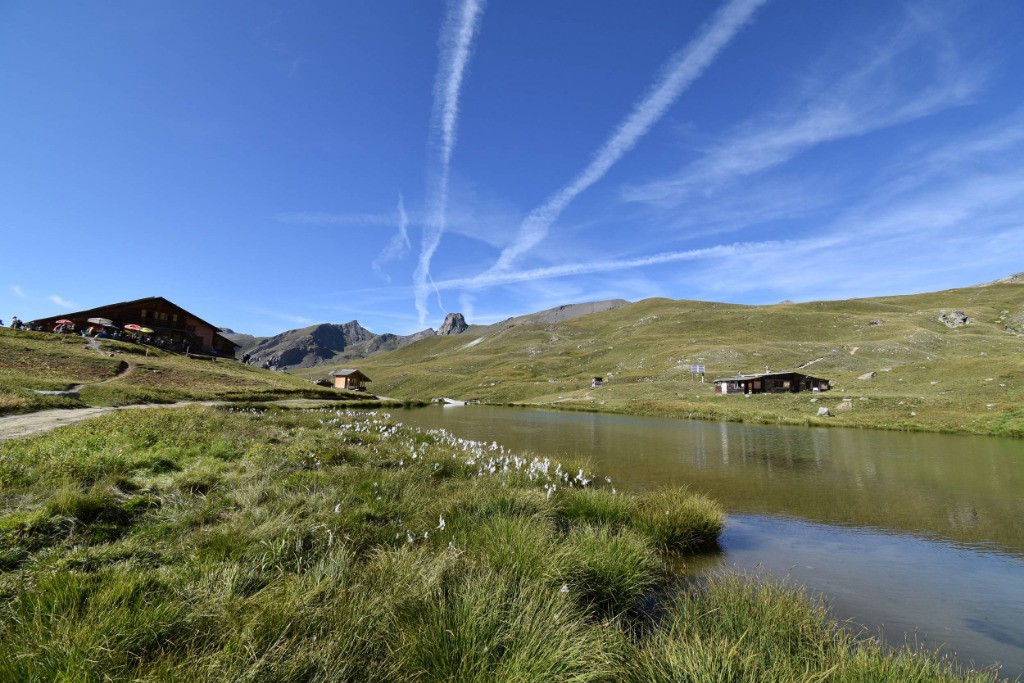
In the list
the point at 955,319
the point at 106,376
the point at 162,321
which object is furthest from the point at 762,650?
the point at 955,319

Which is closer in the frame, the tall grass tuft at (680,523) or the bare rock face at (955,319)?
the tall grass tuft at (680,523)

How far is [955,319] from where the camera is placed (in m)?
122

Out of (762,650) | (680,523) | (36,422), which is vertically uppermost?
(36,422)

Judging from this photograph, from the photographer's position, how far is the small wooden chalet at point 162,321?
66.3 meters

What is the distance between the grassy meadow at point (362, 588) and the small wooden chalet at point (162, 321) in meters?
74.8

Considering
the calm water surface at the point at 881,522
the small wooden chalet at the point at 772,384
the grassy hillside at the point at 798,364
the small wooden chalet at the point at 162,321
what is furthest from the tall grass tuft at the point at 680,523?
the small wooden chalet at the point at 162,321

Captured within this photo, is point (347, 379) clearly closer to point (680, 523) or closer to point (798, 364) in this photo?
point (680, 523)

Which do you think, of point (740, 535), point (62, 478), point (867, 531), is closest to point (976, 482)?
point (867, 531)

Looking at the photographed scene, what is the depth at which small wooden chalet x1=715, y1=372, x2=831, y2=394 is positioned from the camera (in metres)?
73.9

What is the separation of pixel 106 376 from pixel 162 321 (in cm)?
4126

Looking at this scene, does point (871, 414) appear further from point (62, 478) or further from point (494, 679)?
point (62, 478)

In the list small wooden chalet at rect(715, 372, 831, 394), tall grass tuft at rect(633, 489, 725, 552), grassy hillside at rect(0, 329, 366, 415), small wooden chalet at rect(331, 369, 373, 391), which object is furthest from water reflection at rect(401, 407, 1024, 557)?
small wooden chalet at rect(331, 369, 373, 391)

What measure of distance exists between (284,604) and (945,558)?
1352cm

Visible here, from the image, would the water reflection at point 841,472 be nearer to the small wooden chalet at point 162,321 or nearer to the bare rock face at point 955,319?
the small wooden chalet at point 162,321
